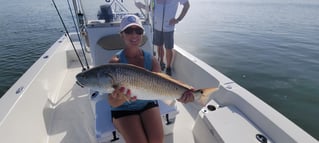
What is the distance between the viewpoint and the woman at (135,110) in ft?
5.91

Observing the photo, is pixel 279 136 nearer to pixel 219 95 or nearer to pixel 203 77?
pixel 219 95

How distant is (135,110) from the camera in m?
1.92

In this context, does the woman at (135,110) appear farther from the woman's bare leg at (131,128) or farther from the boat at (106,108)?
the boat at (106,108)

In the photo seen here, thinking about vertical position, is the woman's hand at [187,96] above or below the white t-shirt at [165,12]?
below

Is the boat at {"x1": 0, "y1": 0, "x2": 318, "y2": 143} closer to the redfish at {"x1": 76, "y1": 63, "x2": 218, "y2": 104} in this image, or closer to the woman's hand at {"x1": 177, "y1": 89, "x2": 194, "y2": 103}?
the woman's hand at {"x1": 177, "y1": 89, "x2": 194, "y2": 103}

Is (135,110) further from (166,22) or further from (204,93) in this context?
(166,22)

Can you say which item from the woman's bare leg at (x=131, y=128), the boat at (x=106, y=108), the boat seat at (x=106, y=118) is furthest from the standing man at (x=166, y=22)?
the woman's bare leg at (x=131, y=128)

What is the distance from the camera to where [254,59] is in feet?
23.3

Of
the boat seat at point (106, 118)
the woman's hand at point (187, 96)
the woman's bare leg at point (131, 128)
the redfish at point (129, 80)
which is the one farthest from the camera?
the boat seat at point (106, 118)

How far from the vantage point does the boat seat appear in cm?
203

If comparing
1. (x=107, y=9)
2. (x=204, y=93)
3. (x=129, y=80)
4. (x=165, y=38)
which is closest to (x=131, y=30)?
(x=129, y=80)

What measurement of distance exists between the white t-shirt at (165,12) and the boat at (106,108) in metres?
0.42

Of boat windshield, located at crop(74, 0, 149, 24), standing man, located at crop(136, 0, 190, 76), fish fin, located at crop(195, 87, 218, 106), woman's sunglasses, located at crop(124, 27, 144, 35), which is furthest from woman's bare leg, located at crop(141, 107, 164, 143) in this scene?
standing man, located at crop(136, 0, 190, 76)

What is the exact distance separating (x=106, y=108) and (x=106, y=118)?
18 centimetres
